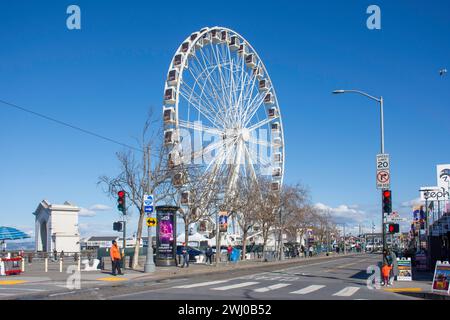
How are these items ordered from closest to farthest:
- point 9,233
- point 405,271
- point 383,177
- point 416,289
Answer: point 416,289 → point 405,271 → point 383,177 → point 9,233

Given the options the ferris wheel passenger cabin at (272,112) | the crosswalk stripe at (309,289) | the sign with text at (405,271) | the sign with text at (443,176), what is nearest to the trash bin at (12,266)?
the crosswalk stripe at (309,289)

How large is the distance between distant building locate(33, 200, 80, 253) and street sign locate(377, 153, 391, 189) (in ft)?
166

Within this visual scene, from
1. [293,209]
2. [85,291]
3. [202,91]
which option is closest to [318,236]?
[293,209]

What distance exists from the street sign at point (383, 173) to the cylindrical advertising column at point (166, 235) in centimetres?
1543

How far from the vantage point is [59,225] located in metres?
73.9

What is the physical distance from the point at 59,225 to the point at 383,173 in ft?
175

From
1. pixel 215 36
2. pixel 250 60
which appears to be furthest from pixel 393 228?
pixel 250 60

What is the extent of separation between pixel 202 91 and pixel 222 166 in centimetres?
669

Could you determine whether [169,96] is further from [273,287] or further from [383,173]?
[273,287]

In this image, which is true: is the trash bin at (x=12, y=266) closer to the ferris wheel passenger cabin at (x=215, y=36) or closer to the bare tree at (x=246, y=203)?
the bare tree at (x=246, y=203)

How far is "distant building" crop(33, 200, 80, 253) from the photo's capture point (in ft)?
237

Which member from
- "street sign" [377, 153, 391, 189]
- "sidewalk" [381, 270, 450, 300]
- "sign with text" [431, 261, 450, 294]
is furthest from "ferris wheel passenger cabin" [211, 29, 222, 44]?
"sign with text" [431, 261, 450, 294]

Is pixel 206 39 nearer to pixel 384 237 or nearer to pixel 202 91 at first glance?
pixel 202 91
